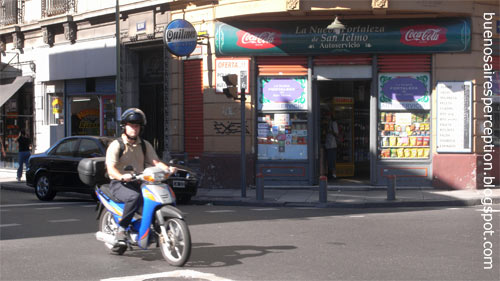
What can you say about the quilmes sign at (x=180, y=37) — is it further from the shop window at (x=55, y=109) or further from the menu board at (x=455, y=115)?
the shop window at (x=55, y=109)

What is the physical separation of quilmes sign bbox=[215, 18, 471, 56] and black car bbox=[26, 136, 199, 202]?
4617mm

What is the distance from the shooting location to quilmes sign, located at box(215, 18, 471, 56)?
53.3 ft

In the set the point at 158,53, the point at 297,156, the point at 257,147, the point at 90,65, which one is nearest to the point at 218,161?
the point at 257,147

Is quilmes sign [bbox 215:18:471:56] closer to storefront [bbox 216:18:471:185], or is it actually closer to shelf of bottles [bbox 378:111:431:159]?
storefront [bbox 216:18:471:185]

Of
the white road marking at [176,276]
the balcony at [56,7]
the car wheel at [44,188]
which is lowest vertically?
the white road marking at [176,276]

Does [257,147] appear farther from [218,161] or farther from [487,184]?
[487,184]

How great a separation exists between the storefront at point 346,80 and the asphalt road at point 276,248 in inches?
187

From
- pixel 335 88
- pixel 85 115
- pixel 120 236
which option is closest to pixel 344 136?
pixel 335 88

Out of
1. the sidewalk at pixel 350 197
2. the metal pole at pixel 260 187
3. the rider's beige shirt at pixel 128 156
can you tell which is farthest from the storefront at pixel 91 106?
the rider's beige shirt at pixel 128 156

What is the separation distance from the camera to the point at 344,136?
19.4m

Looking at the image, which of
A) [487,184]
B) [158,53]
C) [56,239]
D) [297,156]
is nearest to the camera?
[56,239]

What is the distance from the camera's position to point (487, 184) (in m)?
16.1

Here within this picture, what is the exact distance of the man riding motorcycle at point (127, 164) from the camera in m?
7.16

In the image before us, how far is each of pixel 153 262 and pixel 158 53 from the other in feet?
43.4
